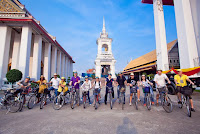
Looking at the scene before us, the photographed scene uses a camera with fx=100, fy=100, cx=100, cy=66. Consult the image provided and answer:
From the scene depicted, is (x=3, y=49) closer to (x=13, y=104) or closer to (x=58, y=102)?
(x=13, y=104)

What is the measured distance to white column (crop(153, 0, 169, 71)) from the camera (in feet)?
50.5

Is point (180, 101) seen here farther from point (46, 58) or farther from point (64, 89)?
point (46, 58)

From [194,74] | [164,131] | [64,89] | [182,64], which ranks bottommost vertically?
[164,131]

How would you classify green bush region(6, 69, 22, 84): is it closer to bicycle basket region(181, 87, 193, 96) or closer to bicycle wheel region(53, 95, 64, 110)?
bicycle wheel region(53, 95, 64, 110)

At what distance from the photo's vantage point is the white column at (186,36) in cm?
1038

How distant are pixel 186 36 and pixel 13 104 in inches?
604

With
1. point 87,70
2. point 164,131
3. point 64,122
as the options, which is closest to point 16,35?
point 64,122

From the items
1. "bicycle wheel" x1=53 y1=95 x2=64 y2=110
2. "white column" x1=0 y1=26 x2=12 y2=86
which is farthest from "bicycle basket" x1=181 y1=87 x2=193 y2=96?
"white column" x1=0 y1=26 x2=12 y2=86

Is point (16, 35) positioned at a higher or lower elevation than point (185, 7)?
lower

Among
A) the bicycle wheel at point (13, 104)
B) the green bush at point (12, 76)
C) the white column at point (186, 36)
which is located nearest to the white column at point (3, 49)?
the green bush at point (12, 76)

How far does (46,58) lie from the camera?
53.0 feet

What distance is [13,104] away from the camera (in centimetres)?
479

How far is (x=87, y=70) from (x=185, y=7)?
66.0 metres

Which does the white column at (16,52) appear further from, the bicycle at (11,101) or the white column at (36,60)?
the bicycle at (11,101)
